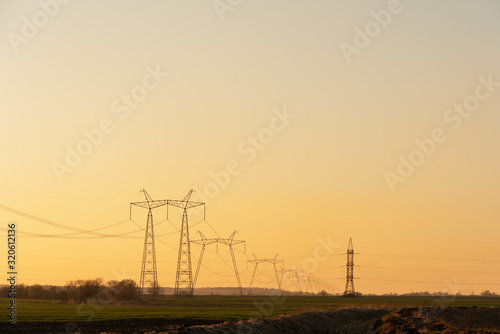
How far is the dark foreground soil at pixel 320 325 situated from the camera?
40034mm

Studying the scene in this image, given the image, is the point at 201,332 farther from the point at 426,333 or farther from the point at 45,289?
the point at 45,289

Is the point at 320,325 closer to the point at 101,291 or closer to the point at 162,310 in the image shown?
the point at 162,310

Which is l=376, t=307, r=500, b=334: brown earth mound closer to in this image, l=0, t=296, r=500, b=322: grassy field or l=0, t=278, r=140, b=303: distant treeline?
l=0, t=296, r=500, b=322: grassy field

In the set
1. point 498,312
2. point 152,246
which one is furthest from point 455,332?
point 152,246

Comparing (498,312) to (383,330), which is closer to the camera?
(383,330)

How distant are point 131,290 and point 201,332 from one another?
307ft

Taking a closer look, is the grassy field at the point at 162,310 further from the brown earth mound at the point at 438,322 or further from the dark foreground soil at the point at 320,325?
the brown earth mound at the point at 438,322

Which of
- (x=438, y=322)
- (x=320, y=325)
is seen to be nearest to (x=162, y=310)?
(x=320, y=325)

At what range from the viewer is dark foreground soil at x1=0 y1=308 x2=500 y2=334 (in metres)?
40.0

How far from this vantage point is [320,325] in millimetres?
53719

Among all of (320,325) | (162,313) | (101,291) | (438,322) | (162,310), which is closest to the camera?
(438,322)

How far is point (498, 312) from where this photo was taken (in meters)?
66.8

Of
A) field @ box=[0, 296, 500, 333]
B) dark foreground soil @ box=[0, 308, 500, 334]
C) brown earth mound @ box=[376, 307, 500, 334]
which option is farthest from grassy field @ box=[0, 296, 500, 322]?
brown earth mound @ box=[376, 307, 500, 334]

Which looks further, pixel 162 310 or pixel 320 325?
pixel 162 310
